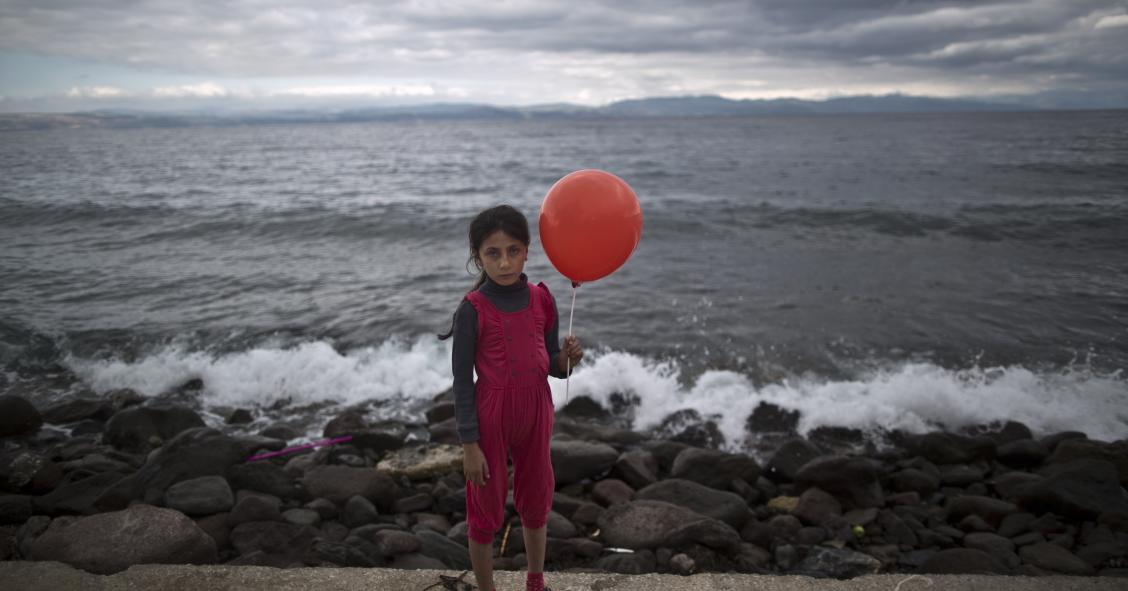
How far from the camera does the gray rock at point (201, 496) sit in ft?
15.8

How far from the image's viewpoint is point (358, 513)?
498 cm

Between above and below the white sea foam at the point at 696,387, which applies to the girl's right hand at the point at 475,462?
above

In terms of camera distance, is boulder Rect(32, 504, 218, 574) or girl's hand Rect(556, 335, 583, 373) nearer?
girl's hand Rect(556, 335, 583, 373)

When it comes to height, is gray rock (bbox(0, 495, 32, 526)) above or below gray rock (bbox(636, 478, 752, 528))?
above

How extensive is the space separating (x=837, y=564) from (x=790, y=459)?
5.83 feet

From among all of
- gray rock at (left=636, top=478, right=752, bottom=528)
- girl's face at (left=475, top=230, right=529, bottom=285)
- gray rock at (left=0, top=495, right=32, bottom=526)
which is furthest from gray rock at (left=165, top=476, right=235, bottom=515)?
girl's face at (left=475, top=230, right=529, bottom=285)

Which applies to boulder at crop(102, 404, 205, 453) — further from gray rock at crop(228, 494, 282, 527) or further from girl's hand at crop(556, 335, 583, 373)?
girl's hand at crop(556, 335, 583, 373)

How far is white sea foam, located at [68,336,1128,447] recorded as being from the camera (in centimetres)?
726

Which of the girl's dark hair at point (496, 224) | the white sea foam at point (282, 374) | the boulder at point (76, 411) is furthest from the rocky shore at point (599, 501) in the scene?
the girl's dark hair at point (496, 224)

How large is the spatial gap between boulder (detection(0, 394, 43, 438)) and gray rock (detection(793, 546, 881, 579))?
24.9 ft

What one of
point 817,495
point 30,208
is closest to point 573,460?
point 817,495

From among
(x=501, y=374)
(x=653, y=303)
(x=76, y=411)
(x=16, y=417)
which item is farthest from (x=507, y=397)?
(x=653, y=303)

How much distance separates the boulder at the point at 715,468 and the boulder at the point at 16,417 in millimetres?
6644

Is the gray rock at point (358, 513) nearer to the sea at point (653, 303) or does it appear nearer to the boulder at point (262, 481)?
the boulder at point (262, 481)
